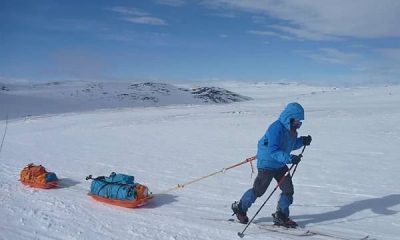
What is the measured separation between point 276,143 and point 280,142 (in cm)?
11

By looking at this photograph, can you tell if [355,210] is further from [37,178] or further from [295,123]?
[37,178]

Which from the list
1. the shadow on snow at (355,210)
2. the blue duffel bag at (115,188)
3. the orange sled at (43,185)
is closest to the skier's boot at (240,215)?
the shadow on snow at (355,210)

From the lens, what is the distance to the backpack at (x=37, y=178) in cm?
961

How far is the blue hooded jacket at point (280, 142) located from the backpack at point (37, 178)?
16.4 ft

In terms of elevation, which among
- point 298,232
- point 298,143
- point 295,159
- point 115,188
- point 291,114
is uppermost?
point 291,114

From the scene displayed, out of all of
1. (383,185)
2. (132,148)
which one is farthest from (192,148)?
(383,185)

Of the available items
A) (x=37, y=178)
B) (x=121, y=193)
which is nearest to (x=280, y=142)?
(x=121, y=193)

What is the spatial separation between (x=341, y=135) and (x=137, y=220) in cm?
1323

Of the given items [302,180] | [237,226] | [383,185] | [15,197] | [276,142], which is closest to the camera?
[276,142]

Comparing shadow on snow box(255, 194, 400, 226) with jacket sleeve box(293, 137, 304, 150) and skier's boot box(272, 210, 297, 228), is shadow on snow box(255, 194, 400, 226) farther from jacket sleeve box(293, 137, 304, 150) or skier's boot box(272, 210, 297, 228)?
jacket sleeve box(293, 137, 304, 150)

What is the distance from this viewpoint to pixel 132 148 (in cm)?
1662

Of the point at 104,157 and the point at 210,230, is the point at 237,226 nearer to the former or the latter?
the point at 210,230

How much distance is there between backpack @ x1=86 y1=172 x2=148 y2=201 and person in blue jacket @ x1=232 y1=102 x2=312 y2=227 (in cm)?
194

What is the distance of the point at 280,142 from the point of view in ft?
22.3
